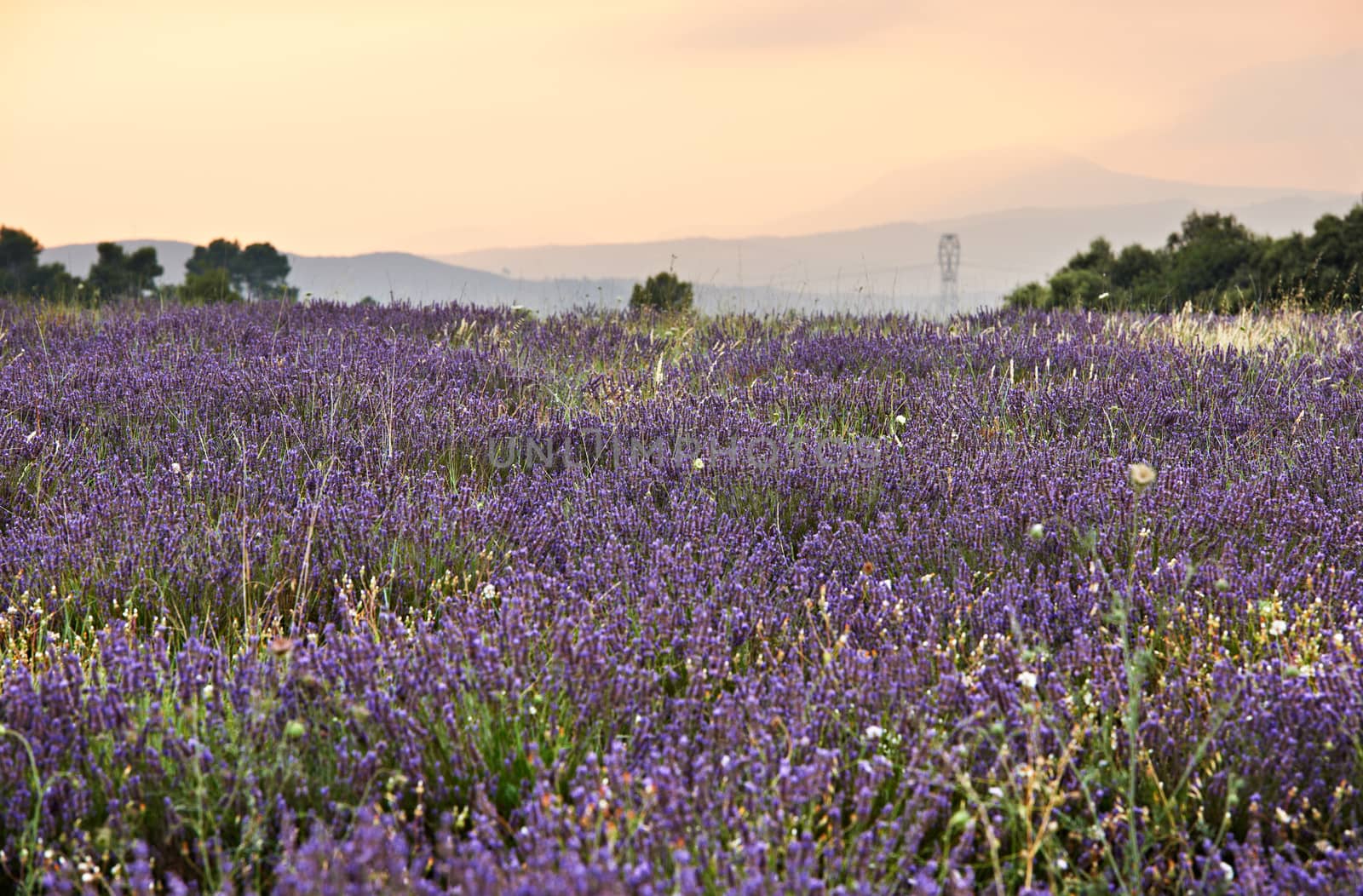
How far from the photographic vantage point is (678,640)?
85.1 inches

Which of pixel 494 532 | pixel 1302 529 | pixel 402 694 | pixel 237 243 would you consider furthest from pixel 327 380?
pixel 237 243

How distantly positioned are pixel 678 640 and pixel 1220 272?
48.7 feet

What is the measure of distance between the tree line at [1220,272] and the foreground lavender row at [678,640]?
7771mm

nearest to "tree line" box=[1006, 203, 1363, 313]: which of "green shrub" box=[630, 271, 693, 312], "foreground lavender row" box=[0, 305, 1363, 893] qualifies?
"green shrub" box=[630, 271, 693, 312]

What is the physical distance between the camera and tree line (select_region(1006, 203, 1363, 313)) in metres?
11.8

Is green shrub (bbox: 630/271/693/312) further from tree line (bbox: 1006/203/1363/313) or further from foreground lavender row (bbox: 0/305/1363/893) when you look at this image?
foreground lavender row (bbox: 0/305/1363/893)

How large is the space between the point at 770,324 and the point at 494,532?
4.47 metres

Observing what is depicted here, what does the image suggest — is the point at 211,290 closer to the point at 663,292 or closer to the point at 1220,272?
the point at 663,292

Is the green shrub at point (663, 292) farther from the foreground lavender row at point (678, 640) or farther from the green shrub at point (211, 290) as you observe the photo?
the foreground lavender row at point (678, 640)

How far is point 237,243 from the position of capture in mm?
32781

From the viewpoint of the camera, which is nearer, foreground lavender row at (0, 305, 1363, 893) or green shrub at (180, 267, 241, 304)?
foreground lavender row at (0, 305, 1363, 893)

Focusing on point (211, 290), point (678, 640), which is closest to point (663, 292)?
point (211, 290)

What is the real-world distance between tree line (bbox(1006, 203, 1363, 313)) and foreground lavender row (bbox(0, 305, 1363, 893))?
306 inches

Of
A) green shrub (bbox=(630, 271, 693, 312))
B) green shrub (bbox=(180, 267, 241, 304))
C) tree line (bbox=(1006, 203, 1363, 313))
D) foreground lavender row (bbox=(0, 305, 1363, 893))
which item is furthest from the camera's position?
tree line (bbox=(1006, 203, 1363, 313))
